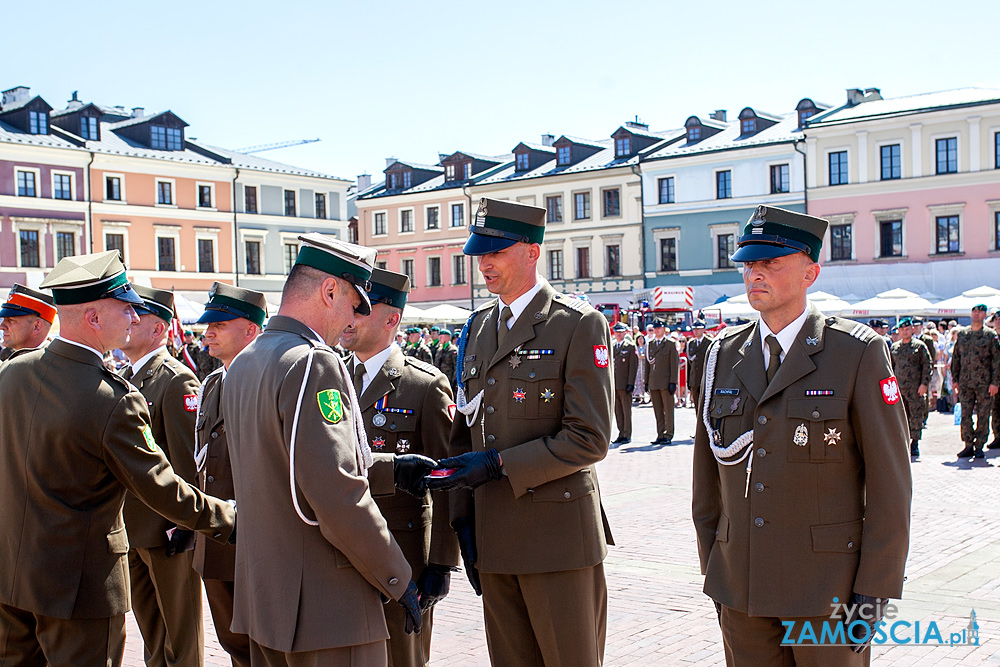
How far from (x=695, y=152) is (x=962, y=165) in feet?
39.7

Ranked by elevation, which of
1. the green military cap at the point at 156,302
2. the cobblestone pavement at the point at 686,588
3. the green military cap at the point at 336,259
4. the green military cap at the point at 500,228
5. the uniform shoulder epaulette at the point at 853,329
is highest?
the green military cap at the point at 500,228

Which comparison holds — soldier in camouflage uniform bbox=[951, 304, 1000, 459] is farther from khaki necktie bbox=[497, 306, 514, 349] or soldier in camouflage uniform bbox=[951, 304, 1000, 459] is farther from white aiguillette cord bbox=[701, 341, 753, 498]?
khaki necktie bbox=[497, 306, 514, 349]

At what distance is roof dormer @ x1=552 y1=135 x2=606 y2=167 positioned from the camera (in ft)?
174

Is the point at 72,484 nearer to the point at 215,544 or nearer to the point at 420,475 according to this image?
the point at 215,544

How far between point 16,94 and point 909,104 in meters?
43.7

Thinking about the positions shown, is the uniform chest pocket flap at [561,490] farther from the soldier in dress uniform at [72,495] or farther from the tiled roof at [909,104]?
the tiled roof at [909,104]

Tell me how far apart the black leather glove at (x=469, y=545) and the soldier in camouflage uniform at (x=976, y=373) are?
12066 millimetres

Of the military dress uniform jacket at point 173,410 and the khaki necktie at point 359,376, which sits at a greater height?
the khaki necktie at point 359,376

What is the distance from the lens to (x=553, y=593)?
4051 millimetres

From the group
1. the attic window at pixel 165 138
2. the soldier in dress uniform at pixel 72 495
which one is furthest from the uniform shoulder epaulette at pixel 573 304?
the attic window at pixel 165 138

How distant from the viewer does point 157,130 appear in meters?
49.9

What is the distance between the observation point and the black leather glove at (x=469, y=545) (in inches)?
166

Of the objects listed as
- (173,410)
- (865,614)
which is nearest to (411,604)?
(865,614)

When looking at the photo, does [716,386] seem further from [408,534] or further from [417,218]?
[417,218]
